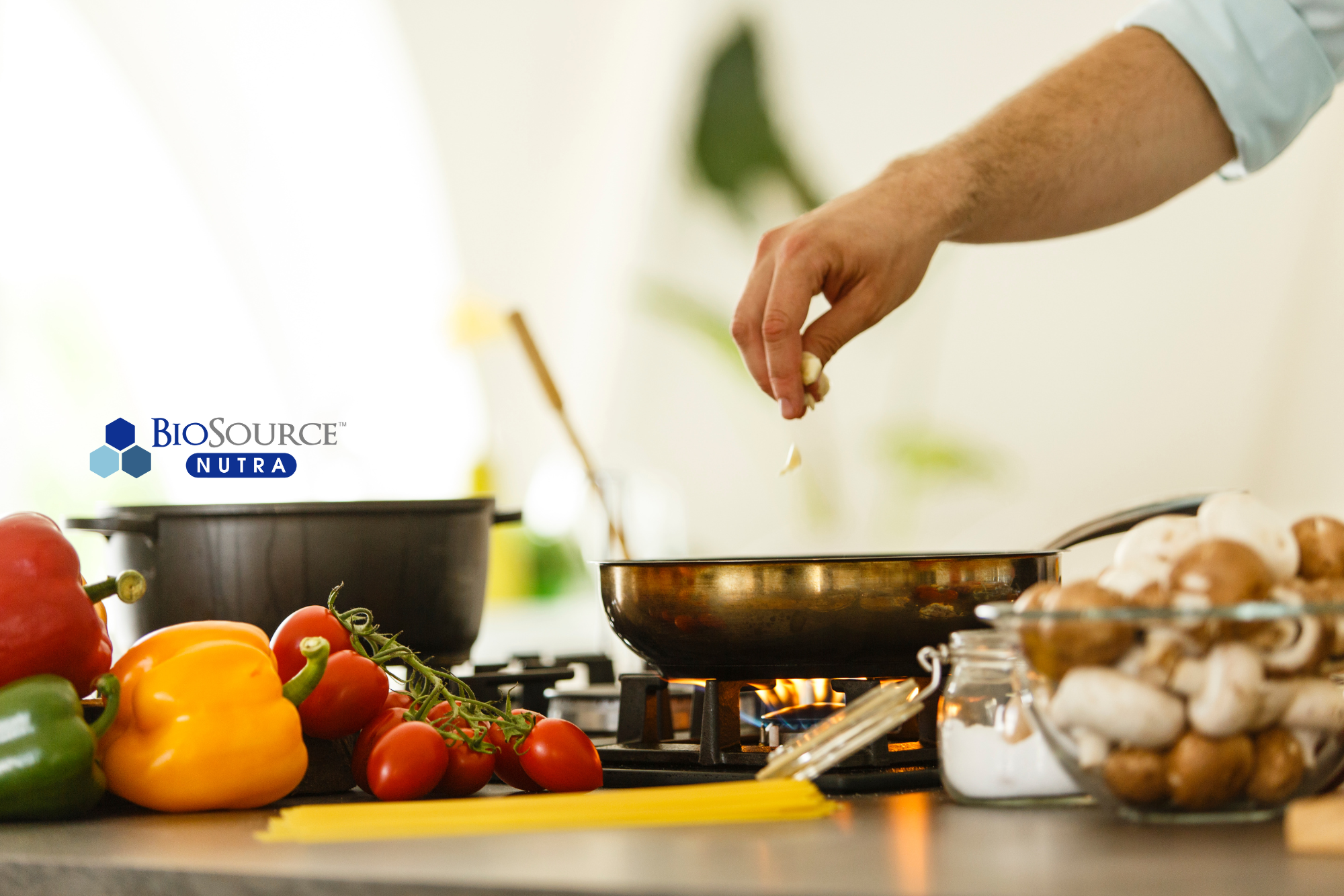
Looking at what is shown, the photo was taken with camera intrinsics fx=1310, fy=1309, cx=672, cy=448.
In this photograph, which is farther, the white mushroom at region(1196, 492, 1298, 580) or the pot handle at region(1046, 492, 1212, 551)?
the pot handle at region(1046, 492, 1212, 551)

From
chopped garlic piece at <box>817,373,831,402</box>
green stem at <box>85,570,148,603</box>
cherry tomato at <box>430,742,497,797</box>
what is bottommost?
cherry tomato at <box>430,742,497,797</box>

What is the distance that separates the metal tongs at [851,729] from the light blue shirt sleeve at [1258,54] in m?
0.77

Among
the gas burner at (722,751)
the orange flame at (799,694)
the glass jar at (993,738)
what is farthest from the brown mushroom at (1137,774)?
the orange flame at (799,694)

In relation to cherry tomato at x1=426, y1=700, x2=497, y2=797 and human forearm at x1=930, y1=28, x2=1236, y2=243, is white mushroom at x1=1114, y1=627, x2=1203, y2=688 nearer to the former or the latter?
cherry tomato at x1=426, y1=700, x2=497, y2=797

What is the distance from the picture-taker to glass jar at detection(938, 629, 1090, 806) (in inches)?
30.3

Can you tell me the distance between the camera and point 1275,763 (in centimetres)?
65

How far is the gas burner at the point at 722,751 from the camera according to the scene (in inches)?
35.4

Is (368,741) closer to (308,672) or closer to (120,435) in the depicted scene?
(308,672)

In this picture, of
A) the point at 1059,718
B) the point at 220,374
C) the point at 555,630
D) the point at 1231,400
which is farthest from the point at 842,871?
the point at 220,374

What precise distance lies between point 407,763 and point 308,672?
10 cm

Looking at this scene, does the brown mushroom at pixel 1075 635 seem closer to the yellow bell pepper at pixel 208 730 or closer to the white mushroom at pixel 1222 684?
the white mushroom at pixel 1222 684

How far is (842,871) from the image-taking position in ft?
1.86

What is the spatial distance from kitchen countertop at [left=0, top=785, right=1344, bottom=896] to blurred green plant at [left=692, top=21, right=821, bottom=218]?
3314 mm

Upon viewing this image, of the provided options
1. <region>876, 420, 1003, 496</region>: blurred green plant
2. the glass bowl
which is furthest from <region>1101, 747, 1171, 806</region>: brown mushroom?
<region>876, 420, 1003, 496</region>: blurred green plant
